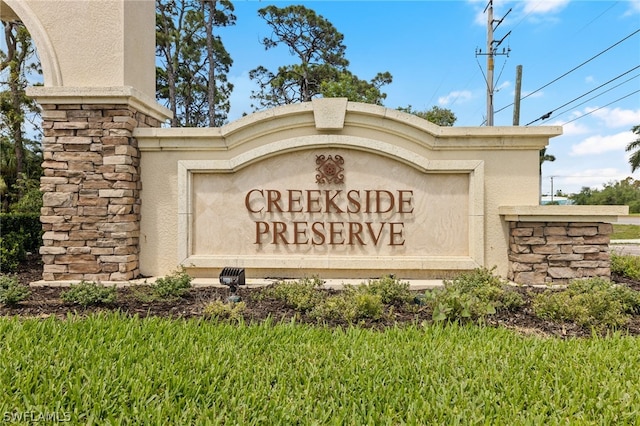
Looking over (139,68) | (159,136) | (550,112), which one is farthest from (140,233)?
(550,112)

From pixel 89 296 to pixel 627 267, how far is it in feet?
28.9

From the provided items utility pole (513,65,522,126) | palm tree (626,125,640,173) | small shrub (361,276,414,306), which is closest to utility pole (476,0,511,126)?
utility pole (513,65,522,126)

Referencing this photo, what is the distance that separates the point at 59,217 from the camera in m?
6.32

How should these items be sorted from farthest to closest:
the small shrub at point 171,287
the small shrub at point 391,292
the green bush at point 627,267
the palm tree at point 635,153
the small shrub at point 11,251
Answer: the palm tree at point 635,153
the small shrub at point 11,251
the green bush at point 627,267
the small shrub at point 171,287
the small shrub at point 391,292

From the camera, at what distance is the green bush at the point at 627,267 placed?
283 inches

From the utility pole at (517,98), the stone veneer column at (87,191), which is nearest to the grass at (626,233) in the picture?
the utility pole at (517,98)

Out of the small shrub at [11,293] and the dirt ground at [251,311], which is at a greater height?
the small shrub at [11,293]

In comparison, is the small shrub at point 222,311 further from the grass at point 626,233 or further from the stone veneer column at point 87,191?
the grass at point 626,233

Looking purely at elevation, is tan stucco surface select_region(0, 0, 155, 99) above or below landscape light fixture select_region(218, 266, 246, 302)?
above

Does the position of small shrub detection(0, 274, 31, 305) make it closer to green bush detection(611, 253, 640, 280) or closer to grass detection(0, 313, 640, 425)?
grass detection(0, 313, 640, 425)

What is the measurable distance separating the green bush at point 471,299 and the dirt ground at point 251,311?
144 millimetres

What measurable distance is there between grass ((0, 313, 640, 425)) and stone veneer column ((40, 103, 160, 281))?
250 cm

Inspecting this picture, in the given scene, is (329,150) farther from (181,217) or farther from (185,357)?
(185,357)

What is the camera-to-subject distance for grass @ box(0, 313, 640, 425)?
254cm
